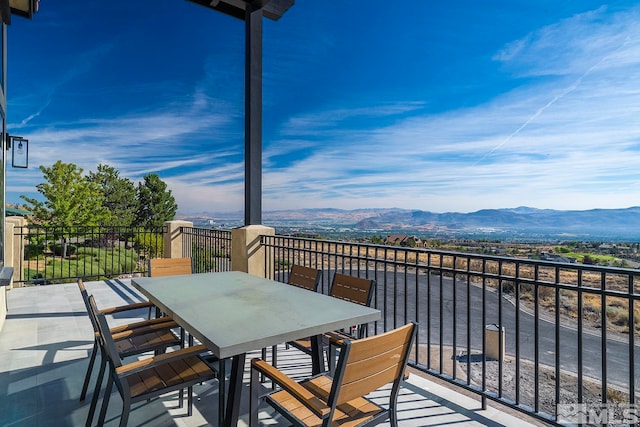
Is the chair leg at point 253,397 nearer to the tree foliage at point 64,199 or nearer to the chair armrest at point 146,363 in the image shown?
the chair armrest at point 146,363

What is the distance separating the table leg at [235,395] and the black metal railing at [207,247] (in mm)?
3871

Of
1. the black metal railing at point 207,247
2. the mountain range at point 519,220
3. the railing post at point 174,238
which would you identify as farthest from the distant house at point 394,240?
the mountain range at point 519,220

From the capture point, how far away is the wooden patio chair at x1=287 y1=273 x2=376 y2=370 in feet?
7.88

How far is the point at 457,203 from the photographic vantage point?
39.4 meters

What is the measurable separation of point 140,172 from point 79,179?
1344cm

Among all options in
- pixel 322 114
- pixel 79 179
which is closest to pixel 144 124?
A: pixel 79 179

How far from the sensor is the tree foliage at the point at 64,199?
1638cm

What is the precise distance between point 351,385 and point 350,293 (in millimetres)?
1277

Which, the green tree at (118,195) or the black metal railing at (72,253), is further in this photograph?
the green tree at (118,195)

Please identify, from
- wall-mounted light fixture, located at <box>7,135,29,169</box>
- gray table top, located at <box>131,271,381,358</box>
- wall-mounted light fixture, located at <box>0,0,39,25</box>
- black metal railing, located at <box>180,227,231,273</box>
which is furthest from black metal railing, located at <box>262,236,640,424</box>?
wall-mounted light fixture, located at <box>7,135,29,169</box>

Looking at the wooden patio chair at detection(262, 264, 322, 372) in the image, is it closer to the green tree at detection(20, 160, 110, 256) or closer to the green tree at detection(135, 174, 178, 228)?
the green tree at detection(20, 160, 110, 256)

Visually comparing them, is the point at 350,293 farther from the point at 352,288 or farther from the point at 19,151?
the point at 19,151

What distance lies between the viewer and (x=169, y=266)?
139 inches

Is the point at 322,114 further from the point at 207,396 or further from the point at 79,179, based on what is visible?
the point at 207,396
